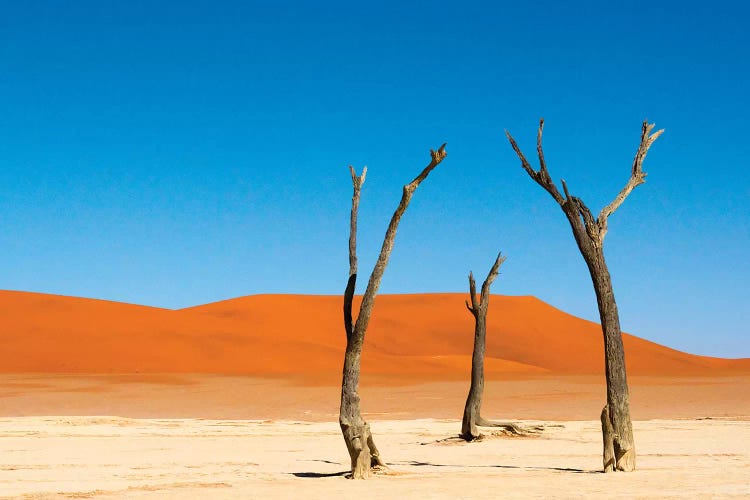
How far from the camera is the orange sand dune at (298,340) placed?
171ft

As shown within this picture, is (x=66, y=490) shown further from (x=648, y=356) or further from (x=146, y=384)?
(x=648, y=356)

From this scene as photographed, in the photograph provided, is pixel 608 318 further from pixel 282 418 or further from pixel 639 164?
pixel 282 418

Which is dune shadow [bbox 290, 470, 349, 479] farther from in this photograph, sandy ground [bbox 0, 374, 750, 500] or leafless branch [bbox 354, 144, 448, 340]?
leafless branch [bbox 354, 144, 448, 340]

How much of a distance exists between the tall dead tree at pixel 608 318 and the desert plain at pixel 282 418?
1.54 ft

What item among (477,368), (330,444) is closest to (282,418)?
(330,444)

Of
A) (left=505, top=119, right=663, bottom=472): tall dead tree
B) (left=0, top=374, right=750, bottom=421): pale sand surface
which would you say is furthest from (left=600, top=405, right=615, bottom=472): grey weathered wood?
(left=0, top=374, right=750, bottom=421): pale sand surface

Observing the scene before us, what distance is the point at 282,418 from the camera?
26.6 m

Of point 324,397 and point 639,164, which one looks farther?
point 324,397

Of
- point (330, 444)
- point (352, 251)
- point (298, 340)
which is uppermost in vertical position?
point (298, 340)

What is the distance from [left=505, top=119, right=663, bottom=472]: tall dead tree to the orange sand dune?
3010 cm

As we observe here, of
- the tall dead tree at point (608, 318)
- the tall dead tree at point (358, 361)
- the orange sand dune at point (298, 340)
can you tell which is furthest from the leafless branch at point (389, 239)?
the orange sand dune at point (298, 340)

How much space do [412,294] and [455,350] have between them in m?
19.4

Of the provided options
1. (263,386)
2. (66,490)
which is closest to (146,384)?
(263,386)

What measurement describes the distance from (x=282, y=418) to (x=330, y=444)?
7904 millimetres
